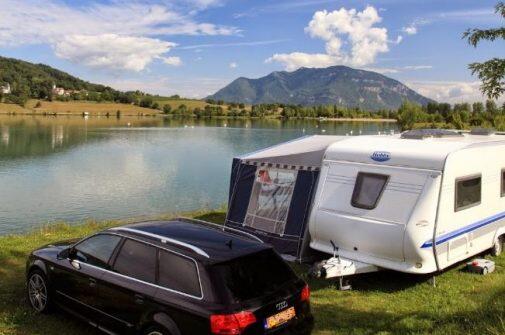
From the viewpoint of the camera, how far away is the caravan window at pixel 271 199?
11.8m

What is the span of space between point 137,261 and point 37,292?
2.53 meters

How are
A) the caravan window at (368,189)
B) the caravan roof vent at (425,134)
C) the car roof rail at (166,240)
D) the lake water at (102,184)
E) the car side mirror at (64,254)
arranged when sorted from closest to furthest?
the car roof rail at (166,240)
the car side mirror at (64,254)
the caravan window at (368,189)
the caravan roof vent at (425,134)
the lake water at (102,184)

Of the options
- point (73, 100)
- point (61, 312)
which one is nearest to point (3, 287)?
point (61, 312)

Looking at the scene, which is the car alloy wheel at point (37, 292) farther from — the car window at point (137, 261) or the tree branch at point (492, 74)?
the tree branch at point (492, 74)

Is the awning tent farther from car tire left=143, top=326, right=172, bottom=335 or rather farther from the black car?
car tire left=143, top=326, right=172, bottom=335

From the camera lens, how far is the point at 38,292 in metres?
7.67

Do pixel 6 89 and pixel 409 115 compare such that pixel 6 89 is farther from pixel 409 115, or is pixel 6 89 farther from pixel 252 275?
pixel 252 275

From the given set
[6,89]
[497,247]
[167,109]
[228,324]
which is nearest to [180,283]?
[228,324]

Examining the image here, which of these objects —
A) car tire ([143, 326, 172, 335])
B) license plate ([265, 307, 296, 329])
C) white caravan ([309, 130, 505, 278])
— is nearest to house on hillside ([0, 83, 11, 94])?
white caravan ([309, 130, 505, 278])

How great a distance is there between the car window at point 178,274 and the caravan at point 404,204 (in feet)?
12.4

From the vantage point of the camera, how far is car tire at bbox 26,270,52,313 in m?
7.48

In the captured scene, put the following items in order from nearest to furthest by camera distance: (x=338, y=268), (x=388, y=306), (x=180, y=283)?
(x=180, y=283) < (x=388, y=306) < (x=338, y=268)

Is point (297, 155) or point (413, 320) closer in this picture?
point (413, 320)

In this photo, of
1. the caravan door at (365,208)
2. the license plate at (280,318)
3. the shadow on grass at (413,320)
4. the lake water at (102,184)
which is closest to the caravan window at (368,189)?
the caravan door at (365,208)
